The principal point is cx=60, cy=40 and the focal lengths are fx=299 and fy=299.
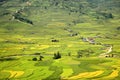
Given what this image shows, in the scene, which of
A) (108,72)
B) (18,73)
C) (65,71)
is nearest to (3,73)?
(18,73)

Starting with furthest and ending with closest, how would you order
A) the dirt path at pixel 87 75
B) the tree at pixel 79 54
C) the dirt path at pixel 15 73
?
the tree at pixel 79 54
the dirt path at pixel 15 73
the dirt path at pixel 87 75

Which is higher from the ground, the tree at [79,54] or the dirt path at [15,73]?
the dirt path at [15,73]

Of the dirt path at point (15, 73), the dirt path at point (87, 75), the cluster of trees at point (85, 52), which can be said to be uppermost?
the dirt path at point (15, 73)

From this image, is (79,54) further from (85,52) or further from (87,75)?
(87,75)

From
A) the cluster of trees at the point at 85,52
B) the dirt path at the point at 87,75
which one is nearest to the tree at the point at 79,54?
the cluster of trees at the point at 85,52

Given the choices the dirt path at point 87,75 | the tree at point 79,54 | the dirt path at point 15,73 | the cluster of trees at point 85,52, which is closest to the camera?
the dirt path at point 87,75

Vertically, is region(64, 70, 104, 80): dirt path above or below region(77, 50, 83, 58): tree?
above

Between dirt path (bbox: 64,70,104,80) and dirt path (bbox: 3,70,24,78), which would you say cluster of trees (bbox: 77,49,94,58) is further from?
dirt path (bbox: 3,70,24,78)

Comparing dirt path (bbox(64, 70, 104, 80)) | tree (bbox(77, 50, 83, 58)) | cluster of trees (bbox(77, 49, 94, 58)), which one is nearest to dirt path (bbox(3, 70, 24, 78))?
dirt path (bbox(64, 70, 104, 80))

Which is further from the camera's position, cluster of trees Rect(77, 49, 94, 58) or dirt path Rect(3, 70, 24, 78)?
cluster of trees Rect(77, 49, 94, 58)

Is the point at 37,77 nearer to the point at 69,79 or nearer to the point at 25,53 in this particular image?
the point at 69,79

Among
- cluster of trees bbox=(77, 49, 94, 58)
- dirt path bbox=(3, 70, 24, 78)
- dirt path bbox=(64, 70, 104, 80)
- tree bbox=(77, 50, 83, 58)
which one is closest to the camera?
dirt path bbox=(64, 70, 104, 80)

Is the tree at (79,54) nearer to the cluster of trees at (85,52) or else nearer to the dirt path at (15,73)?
the cluster of trees at (85,52)

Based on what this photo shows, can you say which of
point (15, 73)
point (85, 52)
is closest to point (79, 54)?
point (85, 52)
